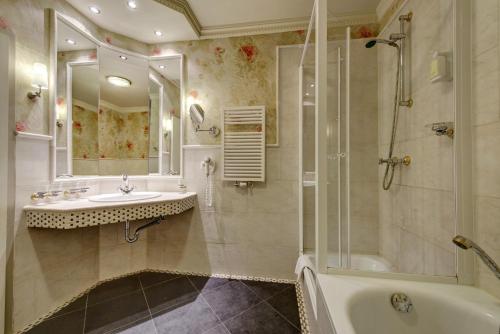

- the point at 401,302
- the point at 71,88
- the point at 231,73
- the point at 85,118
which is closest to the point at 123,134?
the point at 85,118

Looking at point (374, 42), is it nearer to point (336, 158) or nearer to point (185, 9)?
point (336, 158)

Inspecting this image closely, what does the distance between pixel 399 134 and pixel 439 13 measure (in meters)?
0.66

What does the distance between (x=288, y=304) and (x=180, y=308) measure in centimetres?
85

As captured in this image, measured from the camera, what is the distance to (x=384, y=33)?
5.24 ft

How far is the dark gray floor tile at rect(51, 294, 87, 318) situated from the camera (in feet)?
5.01

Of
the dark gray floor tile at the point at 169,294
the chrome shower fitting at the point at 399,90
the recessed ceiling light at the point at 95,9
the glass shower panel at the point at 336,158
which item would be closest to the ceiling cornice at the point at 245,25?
the chrome shower fitting at the point at 399,90

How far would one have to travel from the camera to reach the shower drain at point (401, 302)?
0.88 meters

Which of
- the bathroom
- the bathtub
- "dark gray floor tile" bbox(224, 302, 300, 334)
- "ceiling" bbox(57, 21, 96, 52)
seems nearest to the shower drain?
the bathroom

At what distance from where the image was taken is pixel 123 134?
6.73ft

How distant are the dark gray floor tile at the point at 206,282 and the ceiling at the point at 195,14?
7.88ft

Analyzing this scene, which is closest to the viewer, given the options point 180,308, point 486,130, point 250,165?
point 486,130

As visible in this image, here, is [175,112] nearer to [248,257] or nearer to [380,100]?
[248,257]

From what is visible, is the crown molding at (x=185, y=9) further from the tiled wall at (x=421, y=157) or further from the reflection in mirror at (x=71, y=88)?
the tiled wall at (x=421, y=157)

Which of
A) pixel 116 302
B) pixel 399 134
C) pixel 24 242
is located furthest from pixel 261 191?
pixel 24 242
